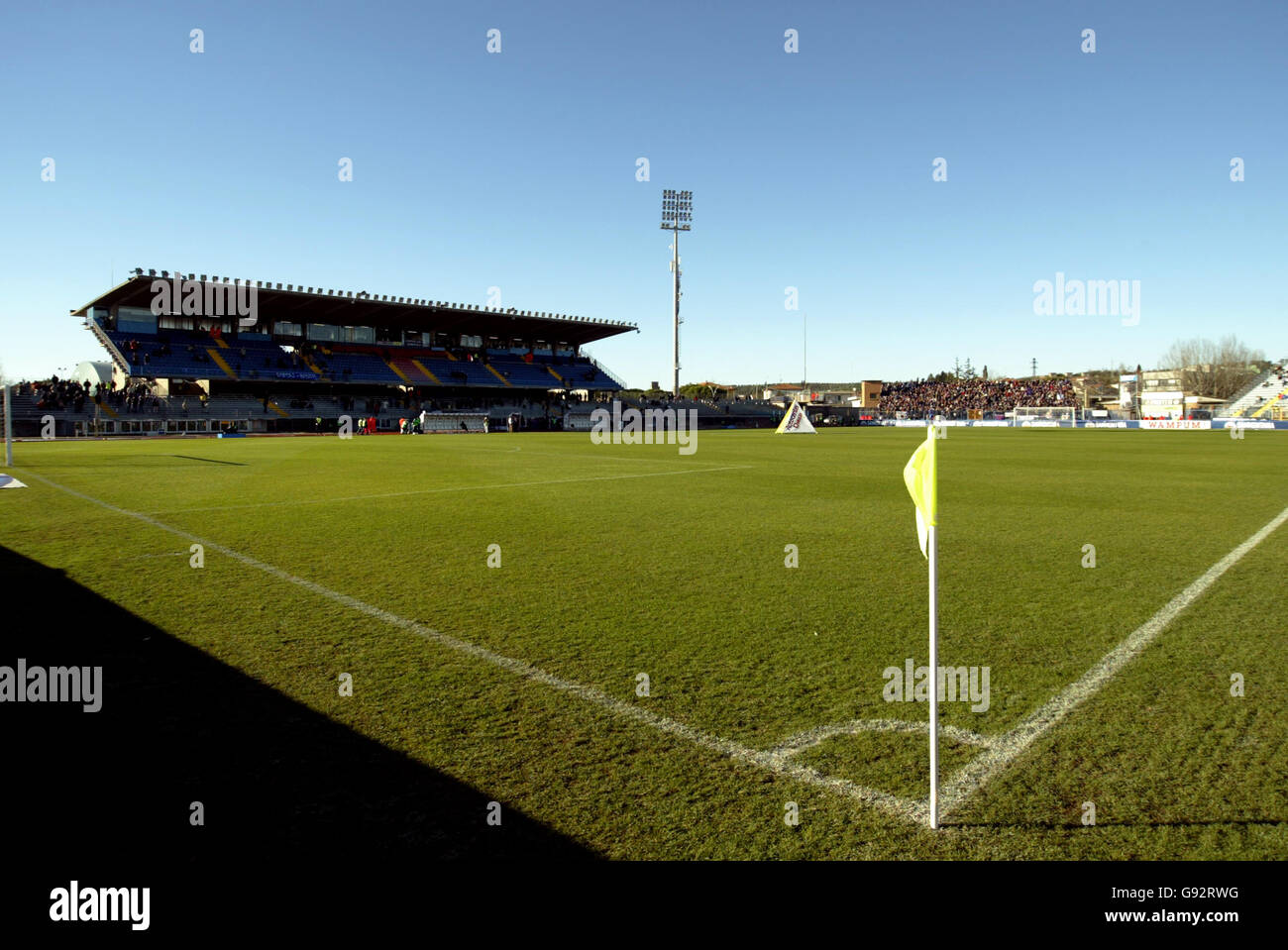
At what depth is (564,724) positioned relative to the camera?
Result: 12.4 feet

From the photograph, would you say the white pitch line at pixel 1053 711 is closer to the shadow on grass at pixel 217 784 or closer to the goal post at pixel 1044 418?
the shadow on grass at pixel 217 784

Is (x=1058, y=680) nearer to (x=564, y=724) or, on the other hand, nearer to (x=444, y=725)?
(x=564, y=724)

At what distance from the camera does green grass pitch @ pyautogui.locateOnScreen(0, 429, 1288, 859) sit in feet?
9.68

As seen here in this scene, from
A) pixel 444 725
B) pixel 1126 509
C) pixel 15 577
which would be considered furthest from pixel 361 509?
pixel 1126 509

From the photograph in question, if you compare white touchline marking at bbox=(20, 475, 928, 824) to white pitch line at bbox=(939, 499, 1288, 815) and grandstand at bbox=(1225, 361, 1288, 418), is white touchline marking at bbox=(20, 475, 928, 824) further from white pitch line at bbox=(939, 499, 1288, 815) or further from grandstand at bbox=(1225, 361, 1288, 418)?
grandstand at bbox=(1225, 361, 1288, 418)

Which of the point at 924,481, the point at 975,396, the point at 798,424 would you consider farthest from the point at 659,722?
the point at 975,396

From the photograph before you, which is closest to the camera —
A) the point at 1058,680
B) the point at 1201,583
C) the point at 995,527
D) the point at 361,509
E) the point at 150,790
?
the point at 150,790

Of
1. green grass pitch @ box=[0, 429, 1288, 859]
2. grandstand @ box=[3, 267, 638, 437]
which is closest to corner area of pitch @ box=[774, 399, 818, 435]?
grandstand @ box=[3, 267, 638, 437]

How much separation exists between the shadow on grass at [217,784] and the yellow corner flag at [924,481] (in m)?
2.05

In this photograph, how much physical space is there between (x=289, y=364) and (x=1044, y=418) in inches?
2764

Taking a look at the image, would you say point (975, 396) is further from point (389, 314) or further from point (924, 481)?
point (924, 481)

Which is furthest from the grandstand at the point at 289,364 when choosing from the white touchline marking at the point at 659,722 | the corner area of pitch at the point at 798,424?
the white touchline marking at the point at 659,722

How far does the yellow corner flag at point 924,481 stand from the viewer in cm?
324
